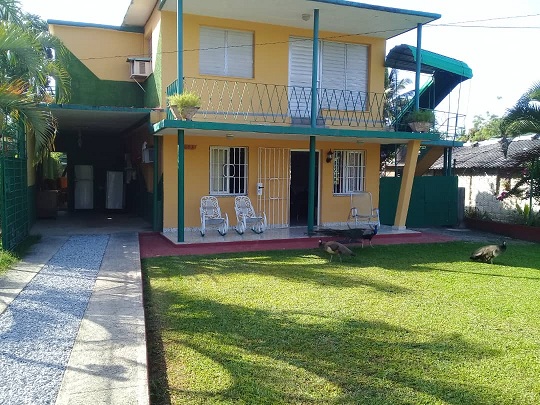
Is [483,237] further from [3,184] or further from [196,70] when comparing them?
[3,184]

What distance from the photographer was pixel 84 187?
17609 mm

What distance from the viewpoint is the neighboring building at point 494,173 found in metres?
13.9

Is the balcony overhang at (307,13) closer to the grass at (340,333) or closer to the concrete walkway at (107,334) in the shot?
the concrete walkway at (107,334)

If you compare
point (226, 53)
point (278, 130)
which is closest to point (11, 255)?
point (278, 130)

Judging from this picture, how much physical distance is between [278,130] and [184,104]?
6.94 ft

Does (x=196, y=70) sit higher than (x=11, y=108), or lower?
higher

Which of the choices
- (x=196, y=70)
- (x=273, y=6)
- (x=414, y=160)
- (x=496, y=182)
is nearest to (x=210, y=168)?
(x=196, y=70)

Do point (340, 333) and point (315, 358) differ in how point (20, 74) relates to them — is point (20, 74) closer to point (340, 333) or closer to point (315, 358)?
point (340, 333)

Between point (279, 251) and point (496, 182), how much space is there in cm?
963

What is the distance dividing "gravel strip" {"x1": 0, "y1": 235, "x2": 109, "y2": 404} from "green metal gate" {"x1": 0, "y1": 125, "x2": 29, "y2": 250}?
51.8 inches

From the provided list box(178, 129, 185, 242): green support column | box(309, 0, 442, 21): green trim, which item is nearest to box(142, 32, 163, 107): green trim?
box(178, 129, 185, 242): green support column

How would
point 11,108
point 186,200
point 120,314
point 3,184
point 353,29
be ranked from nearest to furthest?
point 120,314, point 11,108, point 3,184, point 186,200, point 353,29

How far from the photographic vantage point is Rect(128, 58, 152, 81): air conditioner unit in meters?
12.5

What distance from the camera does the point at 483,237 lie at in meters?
12.9
